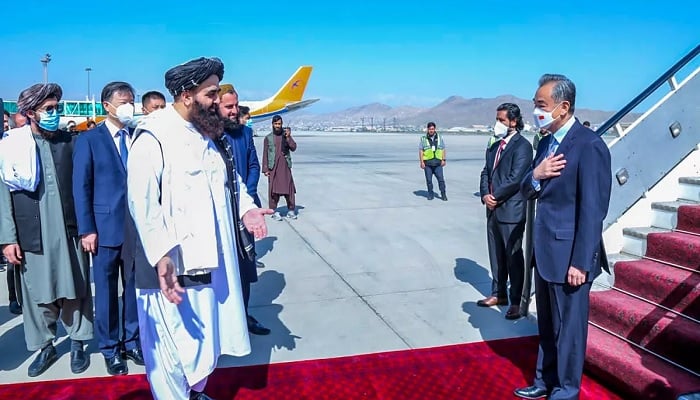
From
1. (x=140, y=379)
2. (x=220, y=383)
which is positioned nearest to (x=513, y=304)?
(x=220, y=383)

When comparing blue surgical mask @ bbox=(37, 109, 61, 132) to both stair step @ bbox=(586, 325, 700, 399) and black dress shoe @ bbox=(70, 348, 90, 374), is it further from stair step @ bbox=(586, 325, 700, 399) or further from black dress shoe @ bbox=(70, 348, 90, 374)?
stair step @ bbox=(586, 325, 700, 399)

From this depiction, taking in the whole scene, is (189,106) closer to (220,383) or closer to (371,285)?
(220,383)

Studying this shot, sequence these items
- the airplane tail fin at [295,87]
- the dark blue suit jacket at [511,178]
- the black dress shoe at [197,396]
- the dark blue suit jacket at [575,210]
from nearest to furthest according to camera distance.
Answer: the dark blue suit jacket at [575,210], the black dress shoe at [197,396], the dark blue suit jacket at [511,178], the airplane tail fin at [295,87]

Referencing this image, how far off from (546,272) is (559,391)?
2.30ft

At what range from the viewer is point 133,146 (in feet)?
8.56

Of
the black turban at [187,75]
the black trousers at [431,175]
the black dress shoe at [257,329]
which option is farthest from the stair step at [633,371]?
the black trousers at [431,175]

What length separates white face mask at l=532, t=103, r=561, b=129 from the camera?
3133 millimetres

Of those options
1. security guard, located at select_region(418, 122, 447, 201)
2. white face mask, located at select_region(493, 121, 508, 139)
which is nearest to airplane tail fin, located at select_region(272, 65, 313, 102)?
security guard, located at select_region(418, 122, 447, 201)

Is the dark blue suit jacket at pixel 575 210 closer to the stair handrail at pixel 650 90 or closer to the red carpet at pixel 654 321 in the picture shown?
the red carpet at pixel 654 321

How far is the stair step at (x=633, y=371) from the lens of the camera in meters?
3.11

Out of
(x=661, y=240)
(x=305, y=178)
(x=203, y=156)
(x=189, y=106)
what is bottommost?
(x=305, y=178)

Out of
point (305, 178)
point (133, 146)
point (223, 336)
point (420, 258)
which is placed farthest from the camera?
point (305, 178)

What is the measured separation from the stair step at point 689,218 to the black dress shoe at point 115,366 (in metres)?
4.34

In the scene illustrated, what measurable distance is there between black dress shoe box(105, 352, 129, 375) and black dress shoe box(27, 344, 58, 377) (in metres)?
0.42
